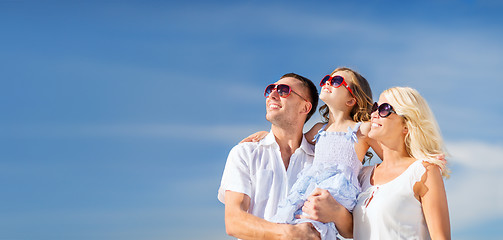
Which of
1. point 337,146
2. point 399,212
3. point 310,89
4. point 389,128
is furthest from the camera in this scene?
point 310,89

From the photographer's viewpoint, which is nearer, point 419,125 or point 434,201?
point 434,201

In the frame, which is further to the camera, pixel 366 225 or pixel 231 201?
pixel 231 201

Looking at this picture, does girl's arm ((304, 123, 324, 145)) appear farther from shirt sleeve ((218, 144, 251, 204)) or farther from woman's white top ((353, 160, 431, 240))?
woman's white top ((353, 160, 431, 240))

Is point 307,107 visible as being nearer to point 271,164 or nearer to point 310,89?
point 310,89

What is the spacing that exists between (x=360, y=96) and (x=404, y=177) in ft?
4.86

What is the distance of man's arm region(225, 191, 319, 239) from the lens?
657cm

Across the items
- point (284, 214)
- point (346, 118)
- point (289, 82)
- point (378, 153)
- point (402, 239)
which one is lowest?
point (402, 239)

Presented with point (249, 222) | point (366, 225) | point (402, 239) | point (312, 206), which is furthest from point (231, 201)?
point (402, 239)

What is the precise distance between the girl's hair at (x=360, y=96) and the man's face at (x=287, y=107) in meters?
0.69

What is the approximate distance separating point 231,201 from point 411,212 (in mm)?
2401

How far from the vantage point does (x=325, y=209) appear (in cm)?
654

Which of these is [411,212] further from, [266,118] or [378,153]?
[266,118]

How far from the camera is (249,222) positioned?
23.0 feet

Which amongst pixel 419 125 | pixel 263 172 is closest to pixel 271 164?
pixel 263 172
